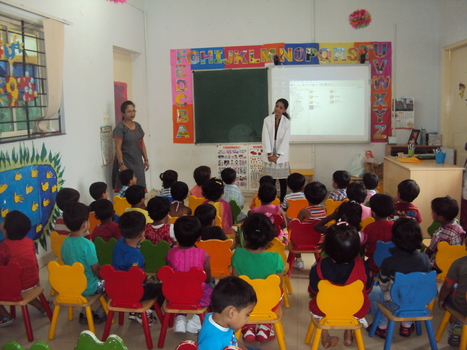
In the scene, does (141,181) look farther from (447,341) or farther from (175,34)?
(447,341)

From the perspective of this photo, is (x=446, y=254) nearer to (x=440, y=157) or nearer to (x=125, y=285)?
(x=125, y=285)

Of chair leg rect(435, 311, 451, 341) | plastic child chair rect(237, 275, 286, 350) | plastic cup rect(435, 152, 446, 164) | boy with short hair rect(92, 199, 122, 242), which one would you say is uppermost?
plastic cup rect(435, 152, 446, 164)

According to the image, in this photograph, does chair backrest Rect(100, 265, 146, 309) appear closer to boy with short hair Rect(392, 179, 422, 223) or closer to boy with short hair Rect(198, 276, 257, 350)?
boy with short hair Rect(198, 276, 257, 350)

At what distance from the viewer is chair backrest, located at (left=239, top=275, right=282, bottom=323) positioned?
2.31 m

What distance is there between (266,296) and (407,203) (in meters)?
1.66

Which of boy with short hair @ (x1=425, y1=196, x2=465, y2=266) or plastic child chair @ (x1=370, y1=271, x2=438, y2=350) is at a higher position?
boy with short hair @ (x1=425, y1=196, x2=465, y2=266)

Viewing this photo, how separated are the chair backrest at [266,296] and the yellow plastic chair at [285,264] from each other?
0.42m

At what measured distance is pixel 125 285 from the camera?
2.50 m

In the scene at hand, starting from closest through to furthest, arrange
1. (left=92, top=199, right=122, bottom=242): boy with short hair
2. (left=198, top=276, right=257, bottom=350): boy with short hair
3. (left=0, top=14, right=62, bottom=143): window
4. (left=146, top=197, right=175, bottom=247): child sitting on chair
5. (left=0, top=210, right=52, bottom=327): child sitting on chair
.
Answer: (left=198, top=276, right=257, bottom=350): boy with short hair → (left=0, top=210, right=52, bottom=327): child sitting on chair → (left=146, top=197, right=175, bottom=247): child sitting on chair → (left=92, top=199, right=122, bottom=242): boy with short hair → (left=0, top=14, right=62, bottom=143): window

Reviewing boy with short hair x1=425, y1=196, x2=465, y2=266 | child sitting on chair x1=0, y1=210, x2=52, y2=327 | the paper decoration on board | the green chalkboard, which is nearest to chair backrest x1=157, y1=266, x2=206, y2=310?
child sitting on chair x1=0, y1=210, x2=52, y2=327

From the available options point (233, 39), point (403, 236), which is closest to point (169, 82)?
point (233, 39)

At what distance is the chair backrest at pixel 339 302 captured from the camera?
2260 millimetres

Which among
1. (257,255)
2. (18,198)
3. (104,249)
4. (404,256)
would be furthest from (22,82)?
(404,256)

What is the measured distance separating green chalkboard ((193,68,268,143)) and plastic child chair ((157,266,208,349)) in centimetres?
442
